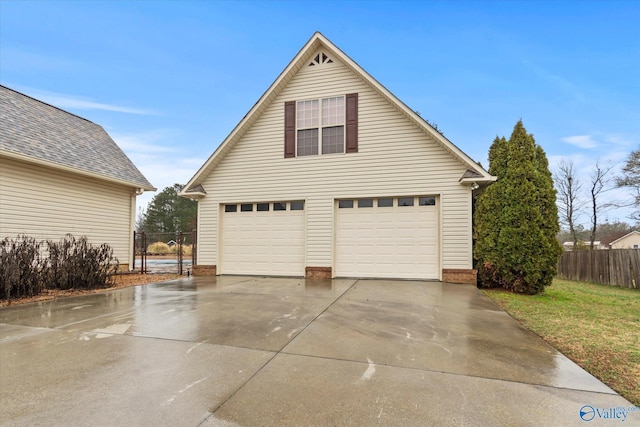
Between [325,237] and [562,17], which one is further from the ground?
[562,17]

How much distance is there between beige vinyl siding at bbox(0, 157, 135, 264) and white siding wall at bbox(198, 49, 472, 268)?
162 inches

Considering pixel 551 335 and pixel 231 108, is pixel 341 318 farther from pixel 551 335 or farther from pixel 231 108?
pixel 231 108

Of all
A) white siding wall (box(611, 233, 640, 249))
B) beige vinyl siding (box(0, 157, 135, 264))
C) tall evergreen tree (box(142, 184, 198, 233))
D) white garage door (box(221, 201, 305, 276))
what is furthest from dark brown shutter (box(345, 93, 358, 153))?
white siding wall (box(611, 233, 640, 249))

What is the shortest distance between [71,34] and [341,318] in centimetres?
1608

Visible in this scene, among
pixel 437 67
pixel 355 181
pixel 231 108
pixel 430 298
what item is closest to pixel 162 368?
pixel 430 298

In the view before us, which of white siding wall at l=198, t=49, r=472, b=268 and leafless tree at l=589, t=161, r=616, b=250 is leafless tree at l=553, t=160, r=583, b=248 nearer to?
leafless tree at l=589, t=161, r=616, b=250

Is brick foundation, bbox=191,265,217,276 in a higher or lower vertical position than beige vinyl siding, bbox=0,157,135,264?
lower

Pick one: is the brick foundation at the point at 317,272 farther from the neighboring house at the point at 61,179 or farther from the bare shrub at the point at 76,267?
the neighboring house at the point at 61,179

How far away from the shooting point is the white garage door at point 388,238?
9.36m

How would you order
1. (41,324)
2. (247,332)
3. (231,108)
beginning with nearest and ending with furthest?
(247,332) < (41,324) < (231,108)

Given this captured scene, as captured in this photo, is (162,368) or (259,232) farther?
(259,232)

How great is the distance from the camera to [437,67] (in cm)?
1549

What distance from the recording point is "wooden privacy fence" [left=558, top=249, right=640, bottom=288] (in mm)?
12125

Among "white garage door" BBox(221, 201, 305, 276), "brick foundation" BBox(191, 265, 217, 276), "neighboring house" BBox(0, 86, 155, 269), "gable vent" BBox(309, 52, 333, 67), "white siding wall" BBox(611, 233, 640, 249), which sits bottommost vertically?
"white siding wall" BBox(611, 233, 640, 249)
